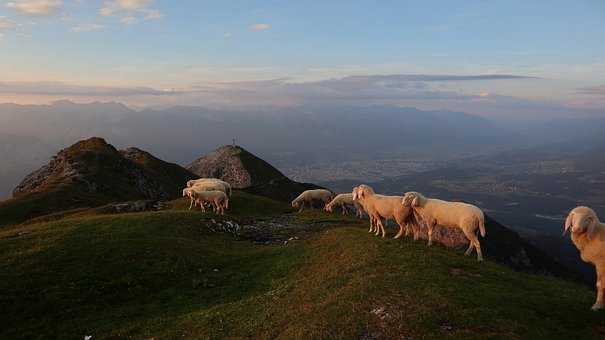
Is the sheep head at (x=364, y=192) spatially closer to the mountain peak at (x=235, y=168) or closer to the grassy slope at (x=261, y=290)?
the grassy slope at (x=261, y=290)

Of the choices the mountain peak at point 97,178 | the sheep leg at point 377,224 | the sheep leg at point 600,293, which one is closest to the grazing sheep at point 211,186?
the mountain peak at point 97,178

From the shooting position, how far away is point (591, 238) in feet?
46.8

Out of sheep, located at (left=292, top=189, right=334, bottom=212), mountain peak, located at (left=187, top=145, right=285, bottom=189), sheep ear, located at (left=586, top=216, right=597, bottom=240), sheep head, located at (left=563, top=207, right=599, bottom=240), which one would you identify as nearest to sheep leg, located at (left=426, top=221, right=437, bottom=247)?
sheep head, located at (left=563, top=207, right=599, bottom=240)

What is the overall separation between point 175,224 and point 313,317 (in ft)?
64.9

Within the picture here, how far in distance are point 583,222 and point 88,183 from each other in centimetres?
6593

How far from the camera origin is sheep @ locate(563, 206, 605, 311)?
13805 millimetres

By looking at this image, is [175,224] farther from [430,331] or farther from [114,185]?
[114,185]

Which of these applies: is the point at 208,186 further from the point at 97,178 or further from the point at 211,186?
the point at 97,178

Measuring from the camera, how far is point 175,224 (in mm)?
31359

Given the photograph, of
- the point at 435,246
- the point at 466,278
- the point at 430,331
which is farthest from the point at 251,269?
the point at 430,331

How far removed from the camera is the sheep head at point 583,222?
13915 mm

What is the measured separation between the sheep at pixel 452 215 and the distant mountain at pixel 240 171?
65.7m

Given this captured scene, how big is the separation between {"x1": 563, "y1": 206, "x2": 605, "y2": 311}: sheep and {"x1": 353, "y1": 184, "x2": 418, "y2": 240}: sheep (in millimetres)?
10294

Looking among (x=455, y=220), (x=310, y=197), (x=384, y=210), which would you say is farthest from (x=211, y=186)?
(x=455, y=220)
